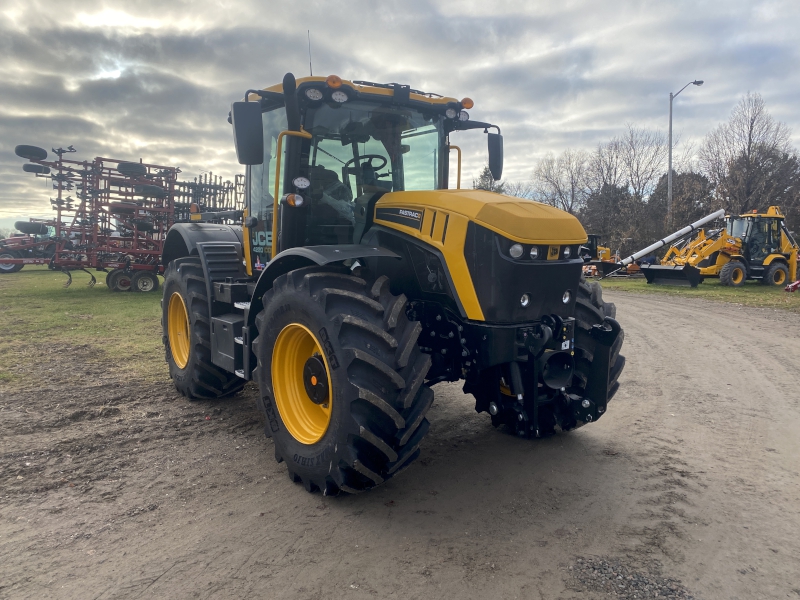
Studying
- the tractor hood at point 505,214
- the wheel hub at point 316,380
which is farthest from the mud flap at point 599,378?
the wheel hub at point 316,380

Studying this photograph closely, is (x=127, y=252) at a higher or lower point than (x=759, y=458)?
higher

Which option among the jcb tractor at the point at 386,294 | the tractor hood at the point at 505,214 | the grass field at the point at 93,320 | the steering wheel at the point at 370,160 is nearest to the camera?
the jcb tractor at the point at 386,294

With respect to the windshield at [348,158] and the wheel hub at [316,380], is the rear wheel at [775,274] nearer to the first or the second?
the windshield at [348,158]

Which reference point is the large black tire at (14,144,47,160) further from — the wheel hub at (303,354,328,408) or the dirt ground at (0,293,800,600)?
the wheel hub at (303,354,328,408)

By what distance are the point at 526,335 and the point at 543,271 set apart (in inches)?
17.3

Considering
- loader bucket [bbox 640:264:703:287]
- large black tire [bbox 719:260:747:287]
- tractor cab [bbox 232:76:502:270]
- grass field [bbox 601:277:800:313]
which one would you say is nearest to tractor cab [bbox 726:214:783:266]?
large black tire [bbox 719:260:747:287]

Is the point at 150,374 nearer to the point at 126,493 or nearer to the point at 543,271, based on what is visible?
the point at 126,493

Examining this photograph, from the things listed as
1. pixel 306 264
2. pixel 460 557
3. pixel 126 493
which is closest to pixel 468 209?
pixel 306 264

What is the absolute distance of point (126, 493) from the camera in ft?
12.5

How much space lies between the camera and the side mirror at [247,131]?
13.2 feet

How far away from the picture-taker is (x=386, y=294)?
3.65 m

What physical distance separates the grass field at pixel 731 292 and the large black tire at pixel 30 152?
60.2 feet

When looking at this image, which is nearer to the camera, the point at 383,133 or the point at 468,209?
the point at 468,209

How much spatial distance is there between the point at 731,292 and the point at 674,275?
2.33 metres
